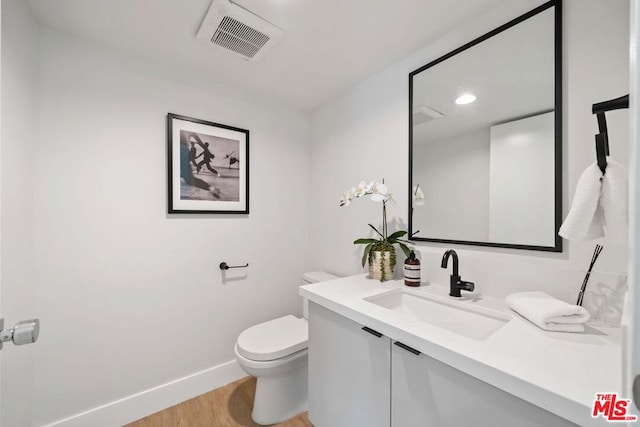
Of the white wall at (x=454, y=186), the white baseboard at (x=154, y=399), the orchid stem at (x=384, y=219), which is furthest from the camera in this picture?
the orchid stem at (x=384, y=219)

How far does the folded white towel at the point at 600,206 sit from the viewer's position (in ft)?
2.38

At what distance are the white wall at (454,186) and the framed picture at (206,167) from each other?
1291mm

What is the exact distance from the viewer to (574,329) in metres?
0.84

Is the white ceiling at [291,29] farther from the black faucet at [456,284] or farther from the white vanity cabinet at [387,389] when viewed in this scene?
the white vanity cabinet at [387,389]

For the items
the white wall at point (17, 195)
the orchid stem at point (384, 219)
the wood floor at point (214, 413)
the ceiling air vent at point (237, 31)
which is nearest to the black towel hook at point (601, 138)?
the orchid stem at point (384, 219)

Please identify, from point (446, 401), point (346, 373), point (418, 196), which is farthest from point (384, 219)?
point (446, 401)

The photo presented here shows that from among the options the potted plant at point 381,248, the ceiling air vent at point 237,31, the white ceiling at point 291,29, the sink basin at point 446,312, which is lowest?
the sink basin at point 446,312

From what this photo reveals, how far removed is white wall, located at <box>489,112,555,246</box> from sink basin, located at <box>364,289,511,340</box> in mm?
374

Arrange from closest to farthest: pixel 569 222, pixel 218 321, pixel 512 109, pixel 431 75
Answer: pixel 569 222, pixel 512 109, pixel 431 75, pixel 218 321

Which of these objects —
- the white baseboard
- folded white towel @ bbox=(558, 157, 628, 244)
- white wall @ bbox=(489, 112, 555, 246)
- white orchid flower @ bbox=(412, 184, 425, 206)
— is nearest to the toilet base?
the white baseboard

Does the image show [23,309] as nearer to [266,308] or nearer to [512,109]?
[266,308]

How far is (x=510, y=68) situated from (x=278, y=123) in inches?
64.2

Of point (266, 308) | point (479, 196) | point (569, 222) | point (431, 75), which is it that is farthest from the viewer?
point (266, 308)

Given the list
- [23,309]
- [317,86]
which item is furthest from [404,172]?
[23,309]
